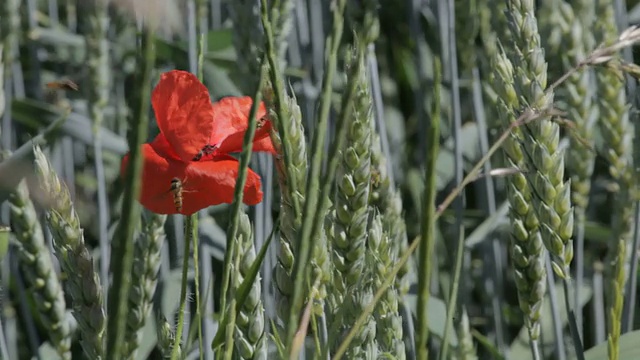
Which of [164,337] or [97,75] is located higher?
[97,75]

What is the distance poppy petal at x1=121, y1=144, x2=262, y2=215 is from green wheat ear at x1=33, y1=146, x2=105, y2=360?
0.44 ft

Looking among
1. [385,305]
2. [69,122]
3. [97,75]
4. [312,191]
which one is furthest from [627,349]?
[69,122]

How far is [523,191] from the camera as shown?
65 cm

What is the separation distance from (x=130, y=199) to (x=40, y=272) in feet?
1.63

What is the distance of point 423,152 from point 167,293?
457 millimetres

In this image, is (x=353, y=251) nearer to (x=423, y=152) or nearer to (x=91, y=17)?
(x=91, y=17)

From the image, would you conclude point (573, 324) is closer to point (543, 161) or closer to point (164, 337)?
point (543, 161)

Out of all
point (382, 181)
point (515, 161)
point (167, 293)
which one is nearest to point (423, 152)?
point (167, 293)

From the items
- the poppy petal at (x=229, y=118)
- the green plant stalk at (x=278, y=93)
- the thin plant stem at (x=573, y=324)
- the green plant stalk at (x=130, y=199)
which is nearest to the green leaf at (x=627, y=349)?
the thin plant stem at (x=573, y=324)

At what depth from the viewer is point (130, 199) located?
1.08 ft

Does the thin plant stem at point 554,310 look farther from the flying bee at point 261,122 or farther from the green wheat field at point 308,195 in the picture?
the flying bee at point 261,122

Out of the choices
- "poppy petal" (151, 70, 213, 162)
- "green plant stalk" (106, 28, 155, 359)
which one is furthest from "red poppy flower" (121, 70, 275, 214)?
"green plant stalk" (106, 28, 155, 359)

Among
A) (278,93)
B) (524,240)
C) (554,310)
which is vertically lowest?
(554,310)

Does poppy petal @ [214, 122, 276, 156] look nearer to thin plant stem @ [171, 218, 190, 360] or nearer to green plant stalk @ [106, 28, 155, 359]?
thin plant stem @ [171, 218, 190, 360]
